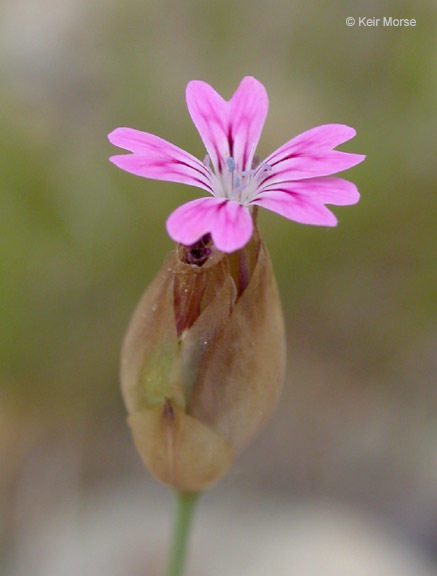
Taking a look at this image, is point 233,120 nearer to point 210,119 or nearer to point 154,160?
point 210,119

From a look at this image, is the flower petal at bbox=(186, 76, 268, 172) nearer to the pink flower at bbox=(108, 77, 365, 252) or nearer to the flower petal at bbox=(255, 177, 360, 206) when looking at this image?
the pink flower at bbox=(108, 77, 365, 252)

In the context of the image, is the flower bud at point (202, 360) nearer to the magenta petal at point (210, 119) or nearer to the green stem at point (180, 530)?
the green stem at point (180, 530)

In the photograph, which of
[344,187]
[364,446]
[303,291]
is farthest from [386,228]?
[344,187]

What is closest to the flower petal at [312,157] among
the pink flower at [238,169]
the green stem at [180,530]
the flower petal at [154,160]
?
the pink flower at [238,169]

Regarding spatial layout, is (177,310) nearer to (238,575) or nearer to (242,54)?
(238,575)

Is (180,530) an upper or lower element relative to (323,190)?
lower

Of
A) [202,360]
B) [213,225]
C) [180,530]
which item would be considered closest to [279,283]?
[180,530]
